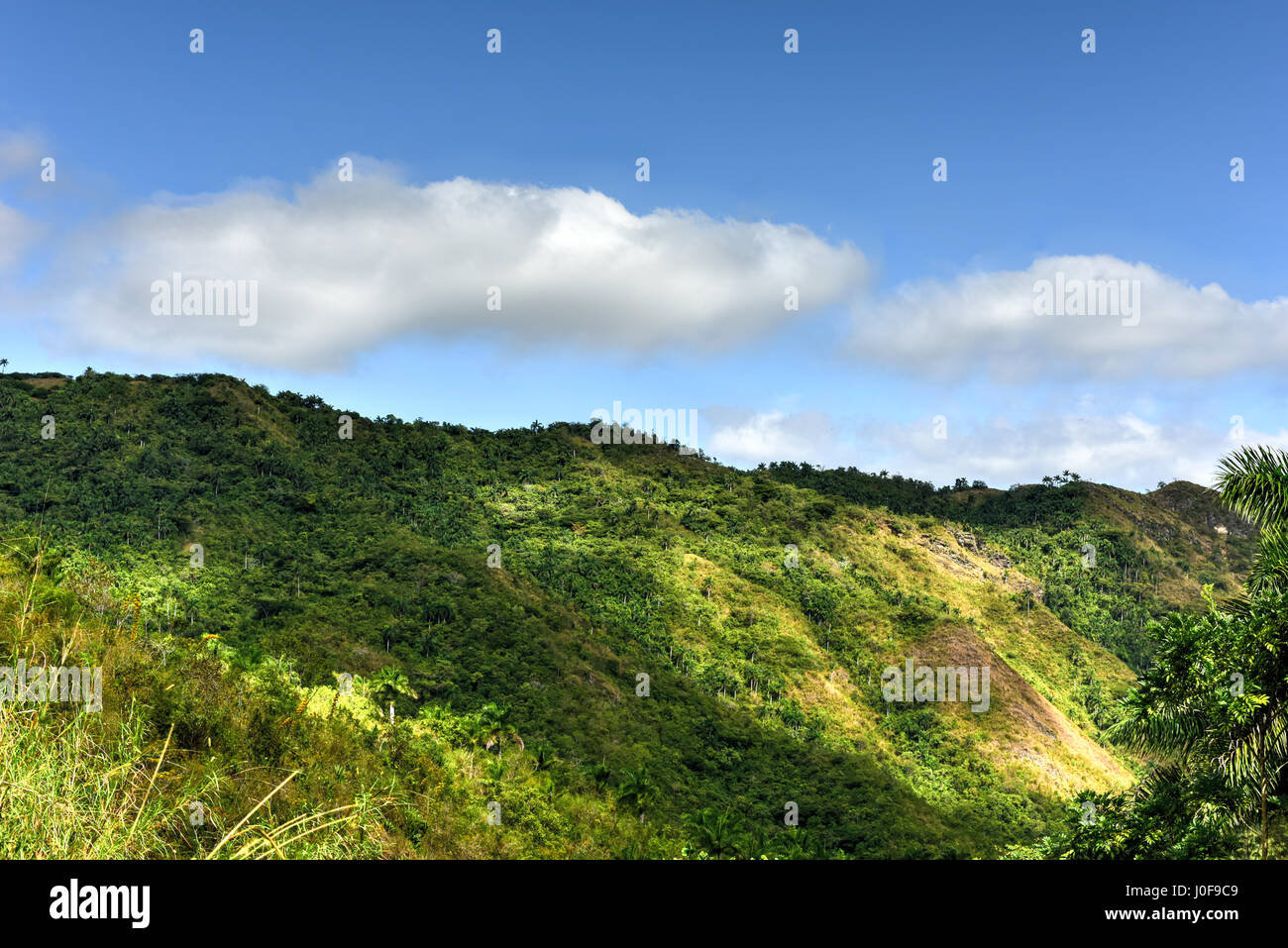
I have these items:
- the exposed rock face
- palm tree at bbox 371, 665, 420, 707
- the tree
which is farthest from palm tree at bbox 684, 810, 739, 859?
the exposed rock face

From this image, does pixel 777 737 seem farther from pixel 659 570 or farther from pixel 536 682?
pixel 659 570

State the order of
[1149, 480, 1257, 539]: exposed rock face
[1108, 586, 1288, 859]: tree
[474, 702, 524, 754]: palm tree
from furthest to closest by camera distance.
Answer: [1149, 480, 1257, 539]: exposed rock face → [474, 702, 524, 754]: palm tree → [1108, 586, 1288, 859]: tree

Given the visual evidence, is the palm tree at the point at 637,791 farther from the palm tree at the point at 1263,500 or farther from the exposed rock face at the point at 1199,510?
the exposed rock face at the point at 1199,510

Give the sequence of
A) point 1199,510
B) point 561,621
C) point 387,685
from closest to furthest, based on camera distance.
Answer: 1. point 387,685
2. point 561,621
3. point 1199,510

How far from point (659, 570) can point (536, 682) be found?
85.2 feet

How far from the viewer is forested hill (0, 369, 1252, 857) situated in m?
14.0

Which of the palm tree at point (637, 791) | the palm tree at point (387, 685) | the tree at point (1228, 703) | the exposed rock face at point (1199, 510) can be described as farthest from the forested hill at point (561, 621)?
the exposed rock face at point (1199, 510)

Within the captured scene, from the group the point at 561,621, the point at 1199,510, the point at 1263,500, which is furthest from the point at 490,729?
the point at 1199,510

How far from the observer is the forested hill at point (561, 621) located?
14.0m

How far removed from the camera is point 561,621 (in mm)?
56250

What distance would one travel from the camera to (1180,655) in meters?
9.42

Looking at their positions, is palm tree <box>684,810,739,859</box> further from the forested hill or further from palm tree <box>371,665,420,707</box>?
palm tree <box>371,665,420,707</box>

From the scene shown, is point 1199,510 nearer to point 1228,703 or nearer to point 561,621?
point 561,621
